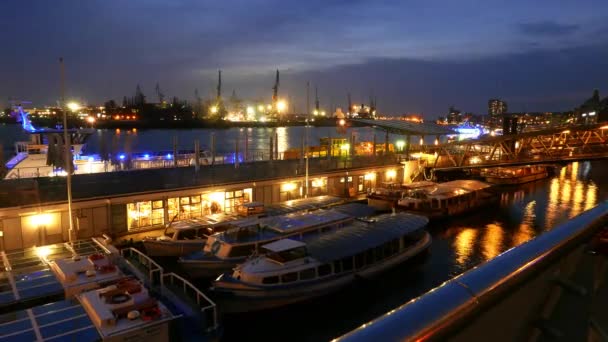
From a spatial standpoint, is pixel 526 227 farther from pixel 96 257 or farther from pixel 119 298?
pixel 119 298

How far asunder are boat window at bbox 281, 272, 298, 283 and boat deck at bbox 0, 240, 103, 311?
7.81 metres

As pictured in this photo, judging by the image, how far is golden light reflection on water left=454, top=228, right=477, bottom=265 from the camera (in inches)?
987

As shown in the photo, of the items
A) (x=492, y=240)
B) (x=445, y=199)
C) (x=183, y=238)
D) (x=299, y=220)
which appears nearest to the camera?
(x=183, y=238)

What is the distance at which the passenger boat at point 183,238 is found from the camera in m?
21.8

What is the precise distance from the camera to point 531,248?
76.8 inches

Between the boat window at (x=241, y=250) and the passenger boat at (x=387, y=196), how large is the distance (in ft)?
48.8

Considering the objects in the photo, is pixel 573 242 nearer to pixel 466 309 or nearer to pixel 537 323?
pixel 537 323

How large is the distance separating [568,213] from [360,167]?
58.2 feet

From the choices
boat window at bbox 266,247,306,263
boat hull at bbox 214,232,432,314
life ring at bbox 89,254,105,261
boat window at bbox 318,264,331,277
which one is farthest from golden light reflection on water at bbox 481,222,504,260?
life ring at bbox 89,254,105,261

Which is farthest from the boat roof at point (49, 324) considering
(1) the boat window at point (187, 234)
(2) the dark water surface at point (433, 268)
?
(1) the boat window at point (187, 234)

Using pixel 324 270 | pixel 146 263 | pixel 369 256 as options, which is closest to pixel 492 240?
Answer: pixel 369 256

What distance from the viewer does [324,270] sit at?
60.6 ft

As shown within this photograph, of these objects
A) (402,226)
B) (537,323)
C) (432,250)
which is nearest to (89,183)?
(402,226)

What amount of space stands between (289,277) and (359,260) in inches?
156
